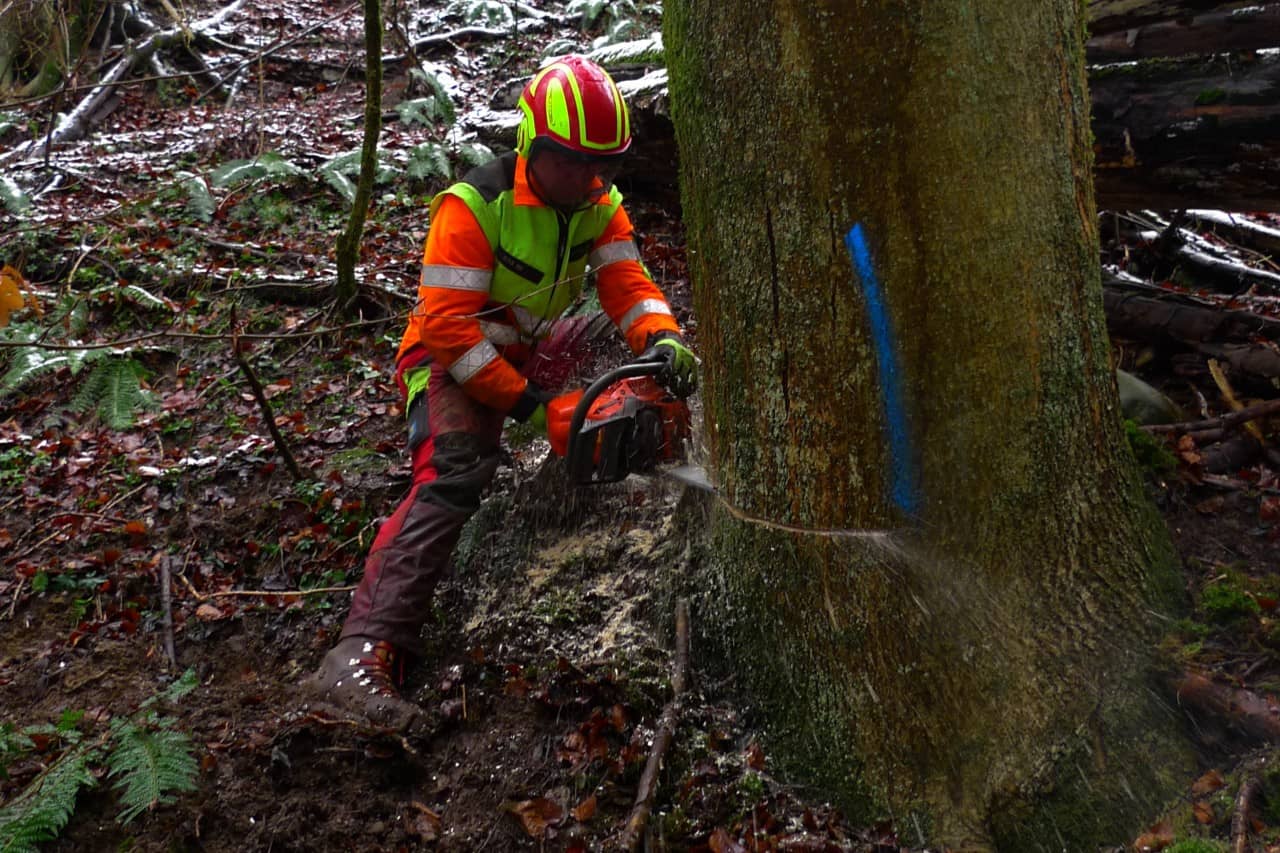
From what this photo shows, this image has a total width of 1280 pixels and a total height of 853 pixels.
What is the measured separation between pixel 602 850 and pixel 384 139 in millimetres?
6899

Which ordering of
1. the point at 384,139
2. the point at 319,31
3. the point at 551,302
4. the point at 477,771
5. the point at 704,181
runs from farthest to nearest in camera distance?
the point at 319,31, the point at 384,139, the point at 551,302, the point at 477,771, the point at 704,181

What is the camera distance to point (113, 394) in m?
4.65

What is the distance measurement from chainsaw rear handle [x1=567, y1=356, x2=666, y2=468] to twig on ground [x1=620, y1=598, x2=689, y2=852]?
0.73 meters

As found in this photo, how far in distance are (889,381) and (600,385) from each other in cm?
121

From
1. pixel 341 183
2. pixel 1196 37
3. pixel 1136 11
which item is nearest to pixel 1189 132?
pixel 1196 37

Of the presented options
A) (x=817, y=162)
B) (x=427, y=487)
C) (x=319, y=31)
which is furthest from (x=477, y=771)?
(x=319, y=31)

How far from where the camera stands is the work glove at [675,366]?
317cm

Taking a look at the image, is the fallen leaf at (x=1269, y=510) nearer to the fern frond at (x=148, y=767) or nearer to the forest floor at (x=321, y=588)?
the forest floor at (x=321, y=588)

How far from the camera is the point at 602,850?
91.8 inches

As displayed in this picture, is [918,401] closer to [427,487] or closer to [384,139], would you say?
[427,487]

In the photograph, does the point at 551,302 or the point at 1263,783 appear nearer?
the point at 1263,783

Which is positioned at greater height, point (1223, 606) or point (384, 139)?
point (384, 139)

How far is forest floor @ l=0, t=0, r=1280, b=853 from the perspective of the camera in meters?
2.42

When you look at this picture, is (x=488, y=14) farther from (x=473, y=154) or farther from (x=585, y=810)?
(x=585, y=810)
